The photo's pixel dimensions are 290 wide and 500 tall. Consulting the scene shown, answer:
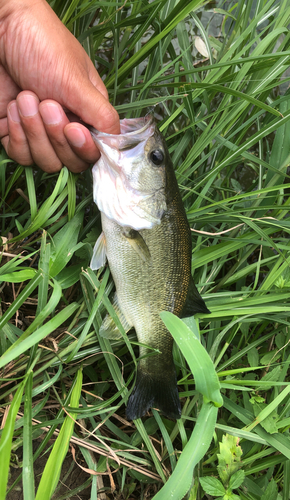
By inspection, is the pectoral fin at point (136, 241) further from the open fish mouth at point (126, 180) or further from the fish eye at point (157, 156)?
the fish eye at point (157, 156)

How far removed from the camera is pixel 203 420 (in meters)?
1.42

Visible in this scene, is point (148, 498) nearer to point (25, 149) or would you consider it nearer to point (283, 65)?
point (25, 149)

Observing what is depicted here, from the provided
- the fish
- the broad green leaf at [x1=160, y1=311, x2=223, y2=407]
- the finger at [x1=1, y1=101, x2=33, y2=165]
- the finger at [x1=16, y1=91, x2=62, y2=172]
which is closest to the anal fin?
the fish

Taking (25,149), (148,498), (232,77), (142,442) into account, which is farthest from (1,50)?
(148,498)

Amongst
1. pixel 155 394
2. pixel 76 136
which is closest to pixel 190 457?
pixel 155 394

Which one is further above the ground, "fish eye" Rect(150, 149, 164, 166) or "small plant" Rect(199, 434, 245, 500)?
"fish eye" Rect(150, 149, 164, 166)

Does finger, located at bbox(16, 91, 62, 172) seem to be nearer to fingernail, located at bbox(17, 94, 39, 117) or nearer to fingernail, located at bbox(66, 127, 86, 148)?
fingernail, located at bbox(17, 94, 39, 117)

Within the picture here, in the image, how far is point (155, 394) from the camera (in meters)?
1.74

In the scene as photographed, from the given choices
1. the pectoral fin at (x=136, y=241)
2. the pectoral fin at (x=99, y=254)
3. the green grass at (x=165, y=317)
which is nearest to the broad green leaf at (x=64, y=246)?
the green grass at (x=165, y=317)

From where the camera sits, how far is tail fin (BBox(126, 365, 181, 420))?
1719 mm

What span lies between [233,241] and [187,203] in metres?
0.40

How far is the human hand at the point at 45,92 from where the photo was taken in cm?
154

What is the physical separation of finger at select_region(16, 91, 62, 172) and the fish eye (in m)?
0.53

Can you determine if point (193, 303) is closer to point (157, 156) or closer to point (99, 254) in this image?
point (99, 254)
